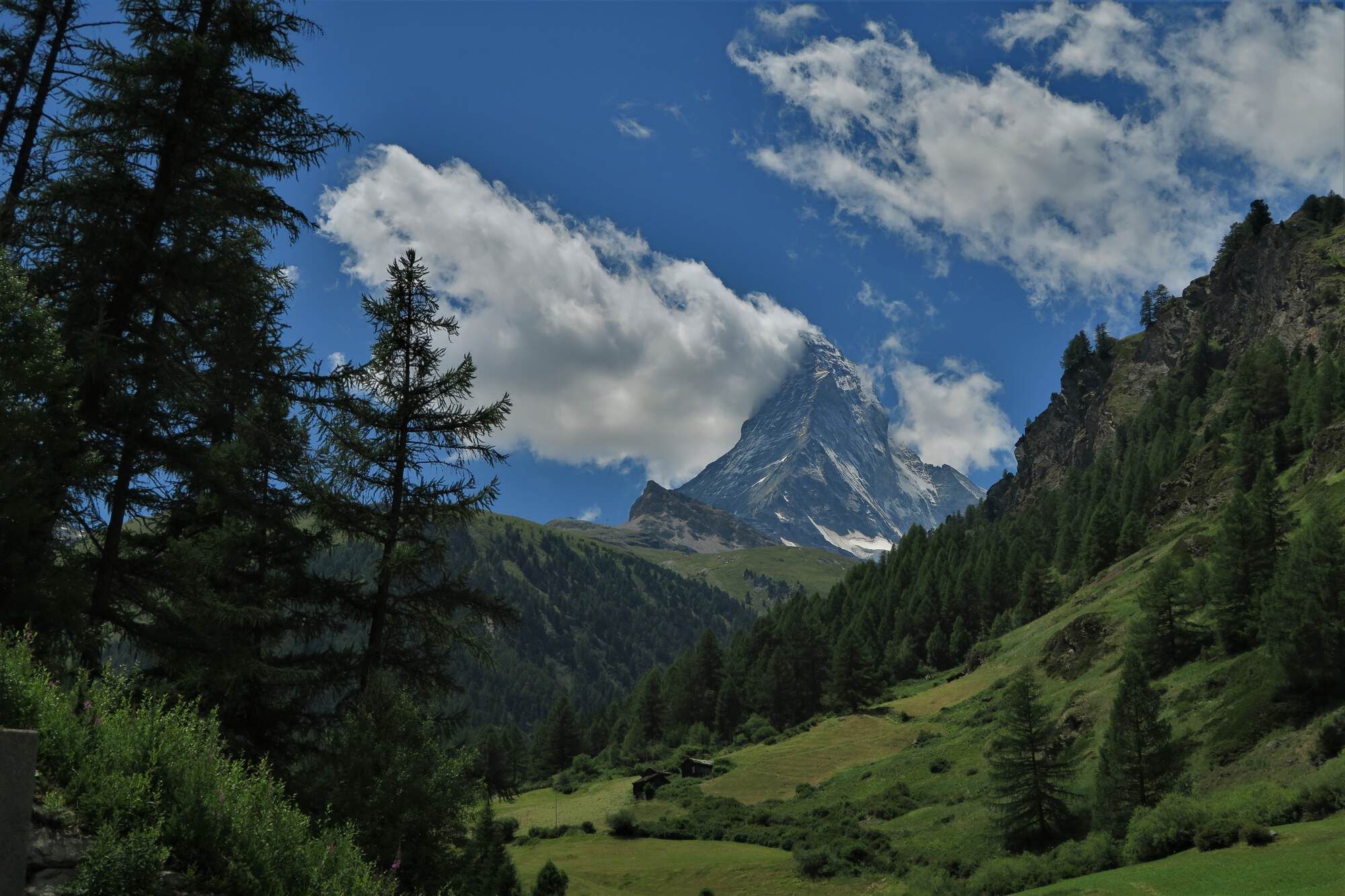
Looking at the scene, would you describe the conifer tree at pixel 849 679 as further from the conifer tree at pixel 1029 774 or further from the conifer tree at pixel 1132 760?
the conifer tree at pixel 1132 760

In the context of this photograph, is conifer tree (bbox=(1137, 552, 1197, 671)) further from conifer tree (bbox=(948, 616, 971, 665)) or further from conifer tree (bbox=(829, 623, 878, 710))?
conifer tree (bbox=(948, 616, 971, 665))

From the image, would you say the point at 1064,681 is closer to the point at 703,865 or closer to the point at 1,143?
the point at 703,865

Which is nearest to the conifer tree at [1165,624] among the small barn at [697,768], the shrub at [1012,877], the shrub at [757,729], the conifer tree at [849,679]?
the shrub at [1012,877]

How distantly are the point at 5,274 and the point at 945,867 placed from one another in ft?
172

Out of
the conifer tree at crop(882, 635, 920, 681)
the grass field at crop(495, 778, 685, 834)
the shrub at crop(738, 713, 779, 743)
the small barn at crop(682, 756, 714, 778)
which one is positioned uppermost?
the conifer tree at crop(882, 635, 920, 681)

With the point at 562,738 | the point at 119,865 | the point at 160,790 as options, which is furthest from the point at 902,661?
the point at 119,865

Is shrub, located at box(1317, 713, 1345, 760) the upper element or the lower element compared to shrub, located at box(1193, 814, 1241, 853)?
upper

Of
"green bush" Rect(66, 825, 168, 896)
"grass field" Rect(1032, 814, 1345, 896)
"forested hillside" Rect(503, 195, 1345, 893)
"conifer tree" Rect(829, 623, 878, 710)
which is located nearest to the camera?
"green bush" Rect(66, 825, 168, 896)

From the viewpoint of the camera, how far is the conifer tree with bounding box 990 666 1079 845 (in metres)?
50.1

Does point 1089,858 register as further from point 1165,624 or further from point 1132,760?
point 1165,624

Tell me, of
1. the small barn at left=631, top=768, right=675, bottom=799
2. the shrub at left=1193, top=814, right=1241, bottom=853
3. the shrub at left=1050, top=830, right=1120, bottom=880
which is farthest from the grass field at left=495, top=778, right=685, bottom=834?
the shrub at left=1193, top=814, right=1241, bottom=853

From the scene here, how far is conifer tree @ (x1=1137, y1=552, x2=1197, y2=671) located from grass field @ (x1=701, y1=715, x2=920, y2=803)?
103ft

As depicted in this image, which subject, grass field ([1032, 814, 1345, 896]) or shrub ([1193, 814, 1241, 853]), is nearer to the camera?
grass field ([1032, 814, 1345, 896])

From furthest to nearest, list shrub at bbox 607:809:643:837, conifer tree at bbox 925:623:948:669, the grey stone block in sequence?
conifer tree at bbox 925:623:948:669 < shrub at bbox 607:809:643:837 < the grey stone block
